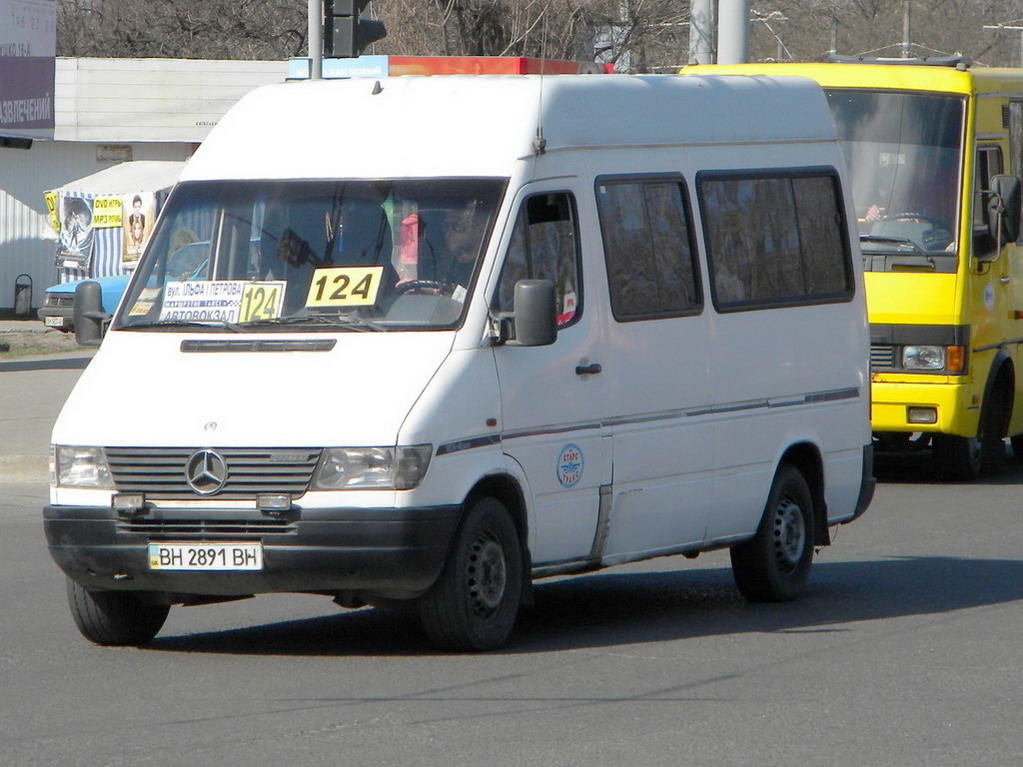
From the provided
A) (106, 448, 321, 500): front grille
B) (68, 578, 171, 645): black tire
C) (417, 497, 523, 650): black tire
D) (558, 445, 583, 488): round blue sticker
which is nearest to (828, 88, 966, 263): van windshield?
(558, 445, 583, 488): round blue sticker

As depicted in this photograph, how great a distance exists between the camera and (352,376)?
762 centimetres

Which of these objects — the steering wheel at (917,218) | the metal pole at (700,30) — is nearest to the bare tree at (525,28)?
the metal pole at (700,30)

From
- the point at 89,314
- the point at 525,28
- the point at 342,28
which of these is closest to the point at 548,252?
the point at 89,314

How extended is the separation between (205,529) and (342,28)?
29.7ft

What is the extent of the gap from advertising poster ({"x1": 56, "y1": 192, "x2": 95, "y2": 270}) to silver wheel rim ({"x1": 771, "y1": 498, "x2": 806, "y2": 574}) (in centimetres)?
A: 2386

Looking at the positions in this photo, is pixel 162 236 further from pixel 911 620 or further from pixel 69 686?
pixel 911 620

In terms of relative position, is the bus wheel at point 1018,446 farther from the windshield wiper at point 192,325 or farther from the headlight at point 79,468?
the headlight at point 79,468

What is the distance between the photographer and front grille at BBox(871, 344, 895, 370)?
15086mm

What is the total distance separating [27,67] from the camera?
29250mm

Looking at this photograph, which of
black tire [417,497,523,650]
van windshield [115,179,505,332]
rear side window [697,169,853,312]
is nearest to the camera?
black tire [417,497,523,650]

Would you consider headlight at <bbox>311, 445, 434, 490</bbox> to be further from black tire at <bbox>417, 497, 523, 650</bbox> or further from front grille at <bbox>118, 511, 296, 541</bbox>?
black tire at <bbox>417, 497, 523, 650</bbox>

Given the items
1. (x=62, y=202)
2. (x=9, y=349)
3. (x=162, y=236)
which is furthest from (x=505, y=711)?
(x=62, y=202)

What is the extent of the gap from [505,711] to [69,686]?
1.73 meters

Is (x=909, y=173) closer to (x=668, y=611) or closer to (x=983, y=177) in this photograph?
(x=983, y=177)
